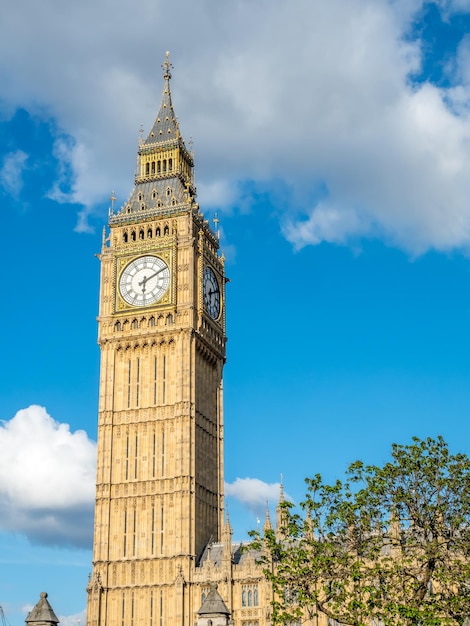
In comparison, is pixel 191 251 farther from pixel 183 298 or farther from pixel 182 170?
pixel 182 170

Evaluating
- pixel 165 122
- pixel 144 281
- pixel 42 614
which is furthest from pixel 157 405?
pixel 42 614

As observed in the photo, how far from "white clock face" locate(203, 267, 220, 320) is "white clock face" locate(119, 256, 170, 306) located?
4.32 metres

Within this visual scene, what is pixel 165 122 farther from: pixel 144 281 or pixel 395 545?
pixel 395 545

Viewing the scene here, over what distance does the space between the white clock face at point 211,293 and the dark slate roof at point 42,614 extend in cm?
4801

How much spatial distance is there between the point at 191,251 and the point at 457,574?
5499 centimetres

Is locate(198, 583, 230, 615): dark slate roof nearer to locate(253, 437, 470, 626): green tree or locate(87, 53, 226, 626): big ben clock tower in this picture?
locate(253, 437, 470, 626): green tree

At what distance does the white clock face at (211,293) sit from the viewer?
96.0 metres

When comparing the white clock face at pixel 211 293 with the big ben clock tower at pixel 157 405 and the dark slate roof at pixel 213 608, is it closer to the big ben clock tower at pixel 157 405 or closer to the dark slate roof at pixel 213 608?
the big ben clock tower at pixel 157 405

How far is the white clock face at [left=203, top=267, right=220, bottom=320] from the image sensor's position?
9597 cm

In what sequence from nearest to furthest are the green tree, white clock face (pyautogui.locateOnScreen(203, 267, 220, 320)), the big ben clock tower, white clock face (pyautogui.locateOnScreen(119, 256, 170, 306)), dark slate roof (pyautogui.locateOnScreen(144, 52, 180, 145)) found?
the green tree < the big ben clock tower < white clock face (pyautogui.locateOnScreen(119, 256, 170, 306)) < white clock face (pyautogui.locateOnScreen(203, 267, 220, 320)) < dark slate roof (pyautogui.locateOnScreen(144, 52, 180, 145))

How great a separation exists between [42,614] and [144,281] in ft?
160

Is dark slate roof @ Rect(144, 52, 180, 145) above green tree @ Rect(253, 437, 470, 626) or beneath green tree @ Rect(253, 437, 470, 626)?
above

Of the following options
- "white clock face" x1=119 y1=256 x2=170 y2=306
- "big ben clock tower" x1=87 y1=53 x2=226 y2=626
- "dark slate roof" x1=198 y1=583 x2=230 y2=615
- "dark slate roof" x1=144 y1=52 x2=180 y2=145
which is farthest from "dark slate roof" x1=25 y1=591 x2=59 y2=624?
"dark slate roof" x1=144 y1=52 x2=180 y2=145

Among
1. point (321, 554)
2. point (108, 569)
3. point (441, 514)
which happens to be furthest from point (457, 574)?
point (108, 569)
